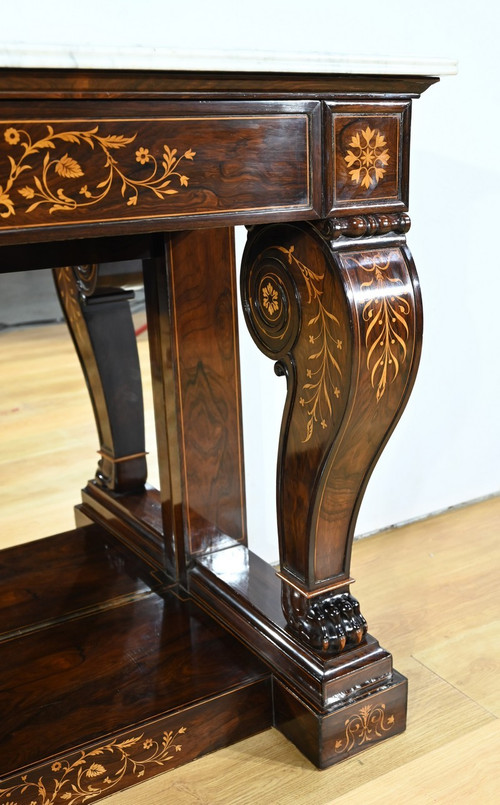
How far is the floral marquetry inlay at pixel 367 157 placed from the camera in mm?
1122

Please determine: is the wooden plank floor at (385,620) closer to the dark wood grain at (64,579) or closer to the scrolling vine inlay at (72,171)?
the dark wood grain at (64,579)

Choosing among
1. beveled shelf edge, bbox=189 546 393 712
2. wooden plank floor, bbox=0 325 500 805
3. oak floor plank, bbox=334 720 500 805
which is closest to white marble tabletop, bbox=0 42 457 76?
wooden plank floor, bbox=0 325 500 805

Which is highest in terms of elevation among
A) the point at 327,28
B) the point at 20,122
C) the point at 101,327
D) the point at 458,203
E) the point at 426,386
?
the point at 327,28

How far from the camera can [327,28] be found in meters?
1.77

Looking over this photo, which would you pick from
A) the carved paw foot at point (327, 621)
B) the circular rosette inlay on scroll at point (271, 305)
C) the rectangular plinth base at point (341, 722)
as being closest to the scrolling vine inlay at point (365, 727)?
the rectangular plinth base at point (341, 722)

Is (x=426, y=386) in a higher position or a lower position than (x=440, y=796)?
higher

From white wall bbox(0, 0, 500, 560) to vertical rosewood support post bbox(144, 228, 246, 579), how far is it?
0.24 metres

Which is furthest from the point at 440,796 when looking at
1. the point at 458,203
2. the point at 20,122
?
the point at 458,203

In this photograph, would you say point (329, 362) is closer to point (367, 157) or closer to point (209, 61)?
point (367, 157)

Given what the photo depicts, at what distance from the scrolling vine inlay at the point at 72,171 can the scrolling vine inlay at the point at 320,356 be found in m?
A: 0.27

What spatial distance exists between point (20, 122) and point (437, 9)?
1.35 meters

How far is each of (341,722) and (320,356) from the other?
571mm

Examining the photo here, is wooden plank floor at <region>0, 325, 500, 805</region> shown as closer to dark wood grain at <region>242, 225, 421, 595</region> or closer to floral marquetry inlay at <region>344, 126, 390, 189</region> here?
dark wood grain at <region>242, 225, 421, 595</region>

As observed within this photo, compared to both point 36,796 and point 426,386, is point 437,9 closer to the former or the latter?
point 426,386
